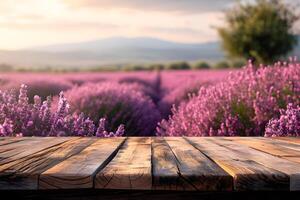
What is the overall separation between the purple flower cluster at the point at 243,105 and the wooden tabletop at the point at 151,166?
244 centimetres

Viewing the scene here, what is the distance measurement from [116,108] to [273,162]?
564 cm

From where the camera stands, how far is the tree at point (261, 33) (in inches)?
1554

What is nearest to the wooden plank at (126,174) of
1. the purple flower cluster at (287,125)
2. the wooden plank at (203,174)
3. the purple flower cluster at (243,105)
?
the wooden plank at (203,174)

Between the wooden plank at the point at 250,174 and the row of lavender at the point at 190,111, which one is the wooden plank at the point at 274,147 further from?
the row of lavender at the point at 190,111

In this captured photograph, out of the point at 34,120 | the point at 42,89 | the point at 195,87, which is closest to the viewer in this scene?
the point at 34,120

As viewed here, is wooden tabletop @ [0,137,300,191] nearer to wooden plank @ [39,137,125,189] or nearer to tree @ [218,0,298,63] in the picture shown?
wooden plank @ [39,137,125,189]

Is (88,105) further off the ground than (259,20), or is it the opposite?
(259,20)

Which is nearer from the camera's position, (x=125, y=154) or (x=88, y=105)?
(x=125, y=154)

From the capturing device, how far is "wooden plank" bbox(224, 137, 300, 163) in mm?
3082

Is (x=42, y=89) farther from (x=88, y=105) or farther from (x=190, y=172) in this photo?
(x=190, y=172)

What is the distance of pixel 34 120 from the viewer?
5070 mm

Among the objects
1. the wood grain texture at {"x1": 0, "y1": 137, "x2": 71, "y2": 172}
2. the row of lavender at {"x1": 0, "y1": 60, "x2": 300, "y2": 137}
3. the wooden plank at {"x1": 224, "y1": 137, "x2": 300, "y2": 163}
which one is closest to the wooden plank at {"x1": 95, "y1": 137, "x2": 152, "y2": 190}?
the wood grain texture at {"x1": 0, "y1": 137, "x2": 71, "y2": 172}

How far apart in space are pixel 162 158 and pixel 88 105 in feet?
16.8

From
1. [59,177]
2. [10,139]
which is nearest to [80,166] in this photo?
[59,177]
